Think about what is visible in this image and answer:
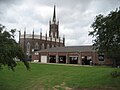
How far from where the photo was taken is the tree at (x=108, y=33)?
1916 cm

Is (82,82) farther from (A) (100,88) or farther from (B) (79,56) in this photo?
(B) (79,56)

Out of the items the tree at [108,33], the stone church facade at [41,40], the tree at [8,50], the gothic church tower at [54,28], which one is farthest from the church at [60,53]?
the tree at [8,50]

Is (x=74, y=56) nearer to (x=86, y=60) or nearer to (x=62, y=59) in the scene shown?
(x=86, y=60)

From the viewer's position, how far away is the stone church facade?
100863mm

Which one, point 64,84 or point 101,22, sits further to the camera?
point 64,84

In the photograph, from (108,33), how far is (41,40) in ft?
290

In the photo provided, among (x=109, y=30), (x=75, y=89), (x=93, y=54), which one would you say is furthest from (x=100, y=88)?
(x=93, y=54)

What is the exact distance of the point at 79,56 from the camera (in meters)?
65.2

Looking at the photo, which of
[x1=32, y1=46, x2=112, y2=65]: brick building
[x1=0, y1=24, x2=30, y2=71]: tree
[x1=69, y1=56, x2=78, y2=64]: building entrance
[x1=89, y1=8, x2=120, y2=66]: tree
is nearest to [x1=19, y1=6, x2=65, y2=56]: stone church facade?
[x1=32, y1=46, x2=112, y2=65]: brick building

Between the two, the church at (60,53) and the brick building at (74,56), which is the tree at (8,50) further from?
the brick building at (74,56)

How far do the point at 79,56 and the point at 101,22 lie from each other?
146 feet

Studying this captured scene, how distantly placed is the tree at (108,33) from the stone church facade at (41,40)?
72.7 m

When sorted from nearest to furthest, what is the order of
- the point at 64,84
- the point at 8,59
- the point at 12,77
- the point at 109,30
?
the point at 8,59 → the point at 109,30 → the point at 64,84 → the point at 12,77

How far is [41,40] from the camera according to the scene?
10750cm
